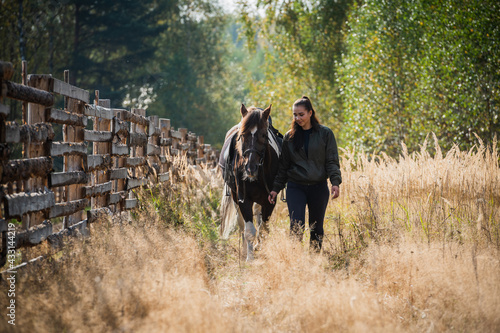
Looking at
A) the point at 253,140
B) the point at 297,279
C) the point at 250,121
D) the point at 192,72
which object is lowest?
the point at 297,279

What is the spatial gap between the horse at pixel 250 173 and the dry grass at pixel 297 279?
0.36m

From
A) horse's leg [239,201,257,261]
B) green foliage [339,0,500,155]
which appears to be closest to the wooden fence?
horse's leg [239,201,257,261]

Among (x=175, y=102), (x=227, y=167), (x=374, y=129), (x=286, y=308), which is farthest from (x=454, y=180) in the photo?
(x=175, y=102)

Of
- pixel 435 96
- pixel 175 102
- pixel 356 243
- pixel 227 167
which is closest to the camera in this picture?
pixel 356 243

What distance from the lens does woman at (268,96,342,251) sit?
5301mm

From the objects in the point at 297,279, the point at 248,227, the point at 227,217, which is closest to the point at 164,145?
the point at 227,217

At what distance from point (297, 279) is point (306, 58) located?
20.6 m

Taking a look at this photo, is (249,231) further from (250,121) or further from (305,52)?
(305,52)

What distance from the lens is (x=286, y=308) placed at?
3.57 m

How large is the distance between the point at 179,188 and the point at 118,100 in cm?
1878

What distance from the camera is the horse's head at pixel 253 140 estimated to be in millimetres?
5649

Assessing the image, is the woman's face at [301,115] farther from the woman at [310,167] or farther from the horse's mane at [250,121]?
the horse's mane at [250,121]

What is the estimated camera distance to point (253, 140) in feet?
18.8

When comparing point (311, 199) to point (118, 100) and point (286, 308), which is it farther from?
point (118, 100)
